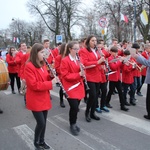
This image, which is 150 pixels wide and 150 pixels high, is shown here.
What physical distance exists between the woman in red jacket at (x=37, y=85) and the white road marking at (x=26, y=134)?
0.56 m

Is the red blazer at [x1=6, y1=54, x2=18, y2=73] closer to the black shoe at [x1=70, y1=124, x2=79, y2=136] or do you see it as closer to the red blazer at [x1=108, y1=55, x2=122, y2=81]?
the red blazer at [x1=108, y1=55, x2=122, y2=81]

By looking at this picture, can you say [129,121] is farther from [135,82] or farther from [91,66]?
[135,82]

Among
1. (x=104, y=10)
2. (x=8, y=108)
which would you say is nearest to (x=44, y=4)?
(x=104, y=10)

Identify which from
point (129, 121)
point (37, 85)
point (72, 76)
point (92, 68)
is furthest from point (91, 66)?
point (37, 85)

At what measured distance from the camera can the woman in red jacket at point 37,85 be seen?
3.03 meters

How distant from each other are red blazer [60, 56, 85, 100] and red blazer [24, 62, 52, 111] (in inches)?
23.2

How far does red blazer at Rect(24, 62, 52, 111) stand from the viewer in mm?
3025

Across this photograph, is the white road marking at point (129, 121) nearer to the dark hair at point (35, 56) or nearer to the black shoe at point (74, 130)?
the black shoe at point (74, 130)

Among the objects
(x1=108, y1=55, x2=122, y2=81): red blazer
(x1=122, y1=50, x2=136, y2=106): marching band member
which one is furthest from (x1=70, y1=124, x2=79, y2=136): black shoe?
(x1=122, y1=50, x2=136, y2=106): marching band member

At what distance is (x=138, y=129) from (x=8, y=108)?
12.3 ft

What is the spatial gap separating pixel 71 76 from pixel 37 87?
0.89m

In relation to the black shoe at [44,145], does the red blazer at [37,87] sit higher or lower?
higher

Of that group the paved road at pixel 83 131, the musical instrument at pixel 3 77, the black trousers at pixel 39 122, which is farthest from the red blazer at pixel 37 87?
the musical instrument at pixel 3 77

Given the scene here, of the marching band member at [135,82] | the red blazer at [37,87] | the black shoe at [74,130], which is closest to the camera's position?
the red blazer at [37,87]
